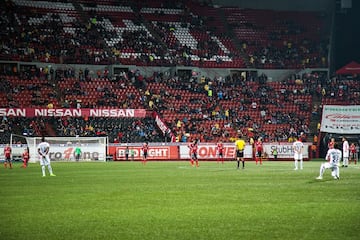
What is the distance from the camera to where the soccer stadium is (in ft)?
184

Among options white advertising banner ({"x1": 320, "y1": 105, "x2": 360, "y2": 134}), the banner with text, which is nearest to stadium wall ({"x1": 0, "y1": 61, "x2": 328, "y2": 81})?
the banner with text

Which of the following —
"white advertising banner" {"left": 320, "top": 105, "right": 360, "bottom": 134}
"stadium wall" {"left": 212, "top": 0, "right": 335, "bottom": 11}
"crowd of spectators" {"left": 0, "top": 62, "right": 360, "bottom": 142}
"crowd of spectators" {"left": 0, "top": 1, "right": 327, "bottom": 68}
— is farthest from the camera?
"stadium wall" {"left": 212, "top": 0, "right": 335, "bottom": 11}

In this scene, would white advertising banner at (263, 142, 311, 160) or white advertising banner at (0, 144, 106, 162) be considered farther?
white advertising banner at (263, 142, 311, 160)

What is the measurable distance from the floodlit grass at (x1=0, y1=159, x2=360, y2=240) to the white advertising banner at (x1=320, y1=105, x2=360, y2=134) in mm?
34505

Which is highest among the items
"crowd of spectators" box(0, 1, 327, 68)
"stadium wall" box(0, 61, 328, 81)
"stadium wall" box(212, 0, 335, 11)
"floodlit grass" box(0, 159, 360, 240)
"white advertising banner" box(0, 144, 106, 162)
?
"stadium wall" box(212, 0, 335, 11)

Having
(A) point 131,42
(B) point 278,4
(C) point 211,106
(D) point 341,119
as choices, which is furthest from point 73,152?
(B) point 278,4

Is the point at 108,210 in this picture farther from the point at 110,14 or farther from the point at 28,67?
the point at 110,14

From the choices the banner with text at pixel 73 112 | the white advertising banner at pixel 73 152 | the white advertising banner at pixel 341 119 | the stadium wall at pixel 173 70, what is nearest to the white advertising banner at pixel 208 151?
the banner with text at pixel 73 112

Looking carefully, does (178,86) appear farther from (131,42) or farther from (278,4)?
(278,4)

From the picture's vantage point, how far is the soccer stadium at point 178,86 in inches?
2211

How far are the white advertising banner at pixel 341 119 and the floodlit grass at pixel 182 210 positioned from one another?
34.5 metres

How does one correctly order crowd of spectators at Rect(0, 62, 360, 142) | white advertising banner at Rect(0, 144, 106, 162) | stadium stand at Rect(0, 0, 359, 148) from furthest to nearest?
1. stadium stand at Rect(0, 0, 359, 148)
2. crowd of spectators at Rect(0, 62, 360, 142)
3. white advertising banner at Rect(0, 144, 106, 162)

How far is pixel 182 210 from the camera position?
1897 cm

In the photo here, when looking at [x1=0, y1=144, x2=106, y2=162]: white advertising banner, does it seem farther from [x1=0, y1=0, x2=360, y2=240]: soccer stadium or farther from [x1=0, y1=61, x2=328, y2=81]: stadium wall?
[x1=0, y1=61, x2=328, y2=81]: stadium wall
